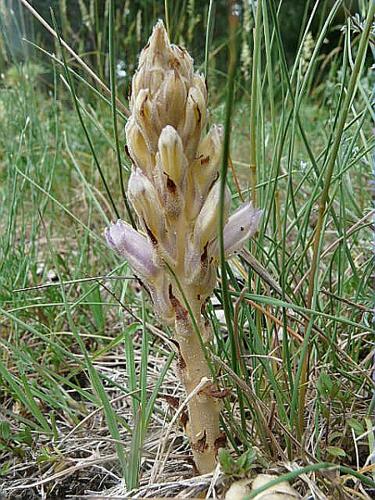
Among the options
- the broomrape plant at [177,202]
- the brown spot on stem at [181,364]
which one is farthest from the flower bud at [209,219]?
the brown spot on stem at [181,364]

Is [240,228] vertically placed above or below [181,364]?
above

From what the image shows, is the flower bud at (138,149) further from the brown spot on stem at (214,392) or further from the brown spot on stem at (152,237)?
the brown spot on stem at (214,392)

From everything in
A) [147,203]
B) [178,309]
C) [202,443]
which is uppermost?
[147,203]

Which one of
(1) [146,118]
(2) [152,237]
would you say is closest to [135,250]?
(2) [152,237]

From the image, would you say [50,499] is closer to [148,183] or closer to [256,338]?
[256,338]

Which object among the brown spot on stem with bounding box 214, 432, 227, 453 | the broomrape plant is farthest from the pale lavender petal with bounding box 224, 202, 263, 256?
the brown spot on stem with bounding box 214, 432, 227, 453

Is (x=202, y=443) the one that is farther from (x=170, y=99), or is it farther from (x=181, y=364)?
(x=170, y=99)
